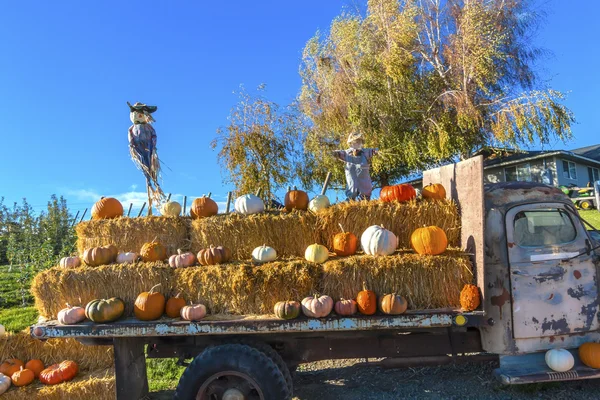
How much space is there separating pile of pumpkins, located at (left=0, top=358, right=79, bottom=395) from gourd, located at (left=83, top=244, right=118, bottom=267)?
1473mm

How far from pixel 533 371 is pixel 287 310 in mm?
2427

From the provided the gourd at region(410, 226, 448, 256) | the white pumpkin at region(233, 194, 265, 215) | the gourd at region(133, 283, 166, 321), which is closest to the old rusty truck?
the gourd at region(133, 283, 166, 321)

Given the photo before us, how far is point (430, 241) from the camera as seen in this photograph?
4.34m

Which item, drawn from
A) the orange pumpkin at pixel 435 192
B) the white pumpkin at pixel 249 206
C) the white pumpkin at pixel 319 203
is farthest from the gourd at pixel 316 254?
the orange pumpkin at pixel 435 192

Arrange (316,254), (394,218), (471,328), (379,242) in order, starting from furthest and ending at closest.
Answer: (394,218) < (316,254) < (379,242) < (471,328)

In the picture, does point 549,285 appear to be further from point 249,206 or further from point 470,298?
point 249,206

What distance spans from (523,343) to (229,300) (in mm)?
2940

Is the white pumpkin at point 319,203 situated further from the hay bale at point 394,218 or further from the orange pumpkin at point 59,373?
the orange pumpkin at point 59,373

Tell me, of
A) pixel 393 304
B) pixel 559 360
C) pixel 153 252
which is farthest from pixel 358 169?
pixel 559 360

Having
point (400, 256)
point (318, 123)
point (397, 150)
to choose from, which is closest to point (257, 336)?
point (400, 256)

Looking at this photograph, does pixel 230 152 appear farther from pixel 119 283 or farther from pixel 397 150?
pixel 119 283

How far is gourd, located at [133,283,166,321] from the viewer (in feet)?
14.0

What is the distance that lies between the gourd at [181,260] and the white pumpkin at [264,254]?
720 millimetres

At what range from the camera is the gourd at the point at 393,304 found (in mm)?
3975
